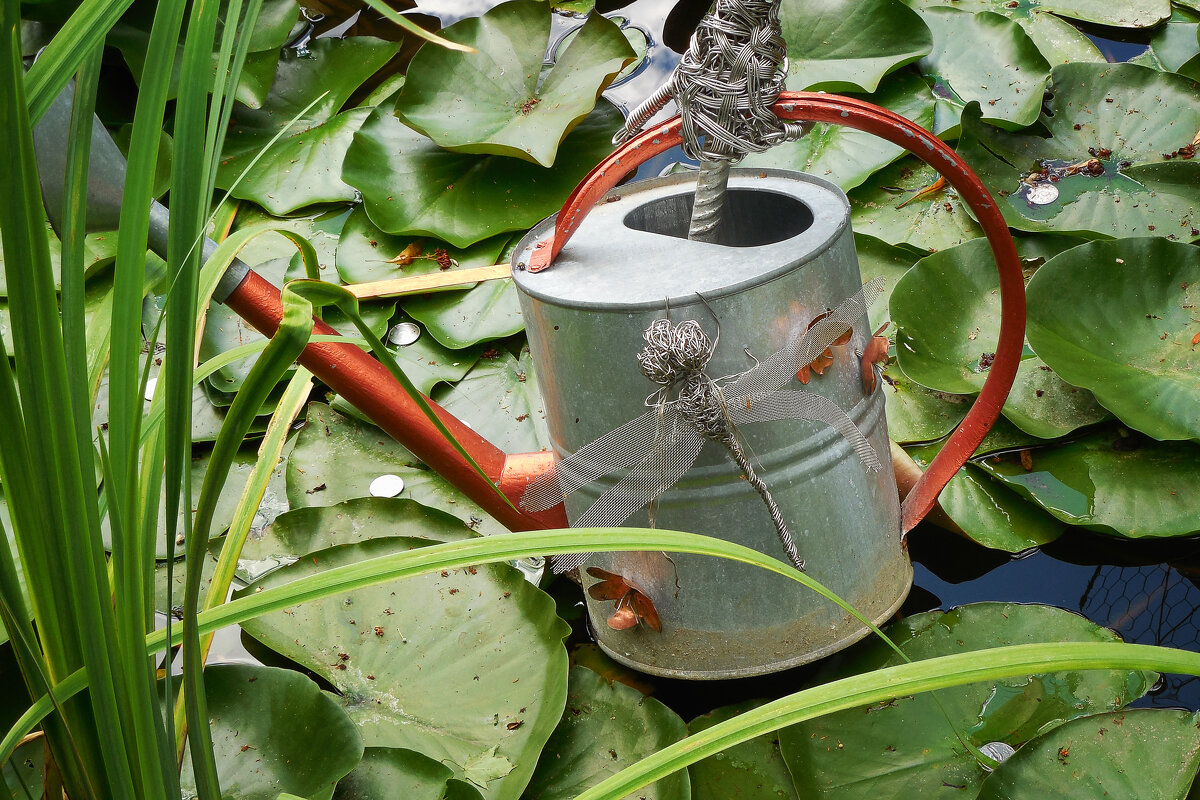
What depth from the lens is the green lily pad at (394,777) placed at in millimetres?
651

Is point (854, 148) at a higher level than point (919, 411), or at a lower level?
higher

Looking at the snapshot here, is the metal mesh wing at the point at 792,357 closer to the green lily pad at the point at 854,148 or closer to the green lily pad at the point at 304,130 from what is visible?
the green lily pad at the point at 854,148

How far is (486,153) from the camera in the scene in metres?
1.22

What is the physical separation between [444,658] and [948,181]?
55cm

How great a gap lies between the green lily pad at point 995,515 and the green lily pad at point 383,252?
62 cm

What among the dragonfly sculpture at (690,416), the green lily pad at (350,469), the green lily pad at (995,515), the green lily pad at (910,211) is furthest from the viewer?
the green lily pad at (910,211)

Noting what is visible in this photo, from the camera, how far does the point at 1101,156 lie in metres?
1.07

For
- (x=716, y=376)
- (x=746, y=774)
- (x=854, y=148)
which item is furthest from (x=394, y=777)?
(x=854, y=148)

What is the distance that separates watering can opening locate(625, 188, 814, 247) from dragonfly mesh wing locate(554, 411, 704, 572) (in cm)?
20

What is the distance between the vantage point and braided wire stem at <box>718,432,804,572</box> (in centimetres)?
60

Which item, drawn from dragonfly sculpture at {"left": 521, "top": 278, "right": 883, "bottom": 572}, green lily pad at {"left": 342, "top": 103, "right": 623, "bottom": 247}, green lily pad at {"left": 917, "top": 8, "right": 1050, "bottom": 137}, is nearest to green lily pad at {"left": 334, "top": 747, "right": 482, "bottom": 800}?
dragonfly sculpture at {"left": 521, "top": 278, "right": 883, "bottom": 572}

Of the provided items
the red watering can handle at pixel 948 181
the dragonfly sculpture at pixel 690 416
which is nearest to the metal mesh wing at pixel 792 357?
the dragonfly sculpture at pixel 690 416

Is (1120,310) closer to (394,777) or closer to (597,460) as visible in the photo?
(597,460)

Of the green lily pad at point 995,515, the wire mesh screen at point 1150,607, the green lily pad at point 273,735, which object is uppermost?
the green lily pad at point 273,735
